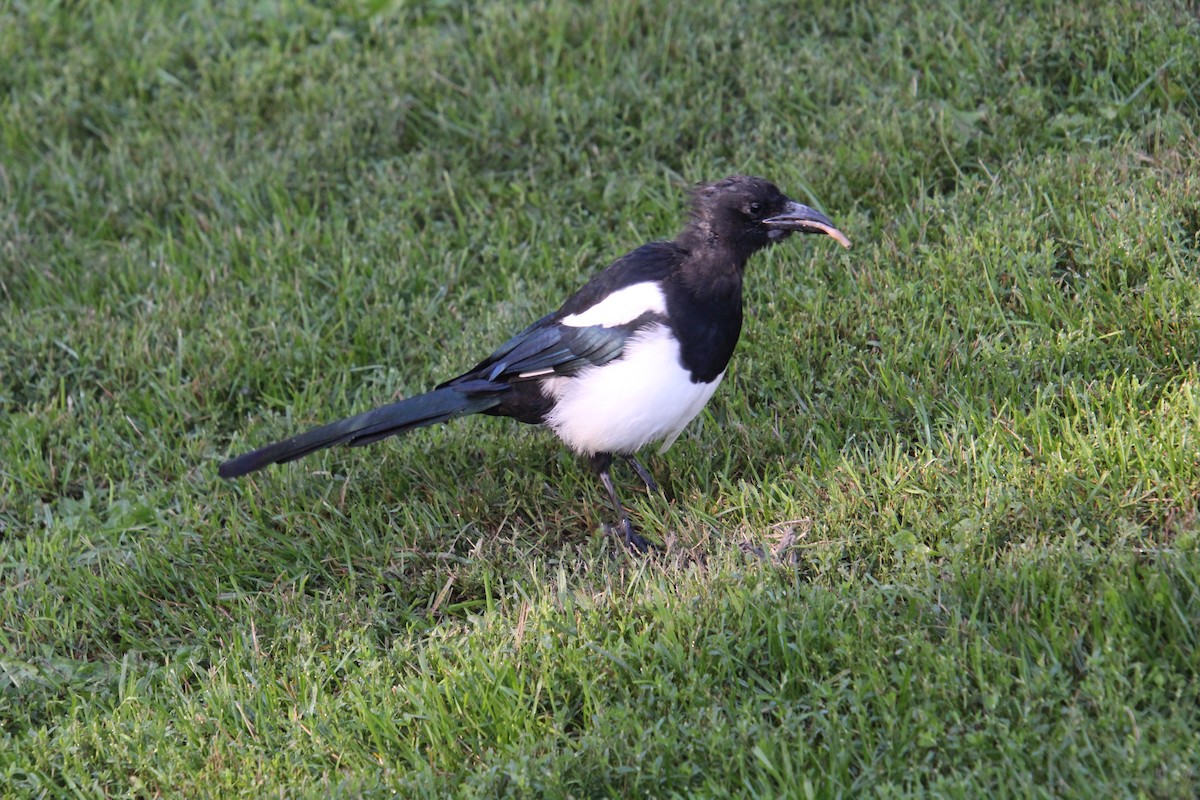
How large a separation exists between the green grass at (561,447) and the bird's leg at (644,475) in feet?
0.28

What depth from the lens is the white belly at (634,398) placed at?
12.6ft

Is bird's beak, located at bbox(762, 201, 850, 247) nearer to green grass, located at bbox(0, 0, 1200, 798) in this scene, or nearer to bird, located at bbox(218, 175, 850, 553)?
bird, located at bbox(218, 175, 850, 553)

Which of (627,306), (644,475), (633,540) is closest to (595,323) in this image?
(627,306)

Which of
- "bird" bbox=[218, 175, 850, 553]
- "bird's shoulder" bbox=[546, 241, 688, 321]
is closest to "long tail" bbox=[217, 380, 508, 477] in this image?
"bird" bbox=[218, 175, 850, 553]

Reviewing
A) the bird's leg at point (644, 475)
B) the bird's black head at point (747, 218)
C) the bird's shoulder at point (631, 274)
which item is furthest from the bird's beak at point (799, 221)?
the bird's leg at point (644, 475)

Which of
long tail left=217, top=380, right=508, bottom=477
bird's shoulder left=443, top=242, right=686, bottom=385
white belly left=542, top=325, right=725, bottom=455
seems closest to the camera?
white belly left=542, top=325, right=725, bottom=455

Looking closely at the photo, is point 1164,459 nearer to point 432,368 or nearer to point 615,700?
point 615,700

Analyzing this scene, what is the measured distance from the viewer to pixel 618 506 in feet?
13.3

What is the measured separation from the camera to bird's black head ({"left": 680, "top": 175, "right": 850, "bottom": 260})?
4039 millimetres

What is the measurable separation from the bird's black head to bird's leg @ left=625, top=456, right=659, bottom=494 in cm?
75

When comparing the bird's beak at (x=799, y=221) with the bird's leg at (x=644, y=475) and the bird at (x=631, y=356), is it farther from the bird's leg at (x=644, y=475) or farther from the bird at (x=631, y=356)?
the bird's leg at (x=644, y=475)

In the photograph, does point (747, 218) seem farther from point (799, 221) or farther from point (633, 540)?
point (633, 540)

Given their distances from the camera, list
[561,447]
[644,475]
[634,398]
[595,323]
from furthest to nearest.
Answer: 1. [561,447]
2. [644,475]
3. [595,323]
4. [634,398]

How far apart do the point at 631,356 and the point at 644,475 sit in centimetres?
50
